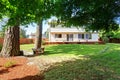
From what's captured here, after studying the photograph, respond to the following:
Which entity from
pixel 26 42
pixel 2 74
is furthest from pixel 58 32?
pixel 2 74

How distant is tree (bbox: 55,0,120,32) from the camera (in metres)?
10.4

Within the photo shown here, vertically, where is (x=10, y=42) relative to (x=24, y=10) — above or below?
below

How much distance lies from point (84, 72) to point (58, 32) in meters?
45.2

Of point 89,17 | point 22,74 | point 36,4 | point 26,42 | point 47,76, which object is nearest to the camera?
point 36,4

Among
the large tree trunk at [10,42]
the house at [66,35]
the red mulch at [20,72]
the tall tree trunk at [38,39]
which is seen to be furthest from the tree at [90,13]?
the house at [66,35]

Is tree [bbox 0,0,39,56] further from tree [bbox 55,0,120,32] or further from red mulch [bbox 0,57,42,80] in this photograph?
red mulch [bbox 0,57,42,80]

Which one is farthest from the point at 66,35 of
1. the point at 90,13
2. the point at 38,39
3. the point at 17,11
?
the point at 17,11

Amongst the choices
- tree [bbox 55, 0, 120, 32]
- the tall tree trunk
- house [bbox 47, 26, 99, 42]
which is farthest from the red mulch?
house [bbox 47, 26, 99, 42]

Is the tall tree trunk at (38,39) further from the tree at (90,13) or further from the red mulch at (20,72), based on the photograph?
the tree at (90,13)

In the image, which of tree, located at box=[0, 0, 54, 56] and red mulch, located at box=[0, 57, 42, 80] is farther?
red mulch, located at box=[0, 57, 42, 80]

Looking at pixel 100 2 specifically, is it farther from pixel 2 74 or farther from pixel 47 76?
pixel 2 74

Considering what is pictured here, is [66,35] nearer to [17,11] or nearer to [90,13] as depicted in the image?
[90,13]

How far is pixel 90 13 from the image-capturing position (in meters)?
11.2

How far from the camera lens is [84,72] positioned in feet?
41.7
